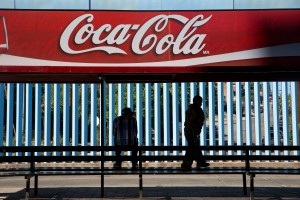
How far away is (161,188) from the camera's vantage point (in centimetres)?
1174

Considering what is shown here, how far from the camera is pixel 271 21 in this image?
8.99m

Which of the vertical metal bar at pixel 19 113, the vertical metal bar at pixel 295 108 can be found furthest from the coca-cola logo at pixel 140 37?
the vertical metal bar at pixel 295 108

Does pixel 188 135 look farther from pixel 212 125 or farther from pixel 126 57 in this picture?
pixel 212 125

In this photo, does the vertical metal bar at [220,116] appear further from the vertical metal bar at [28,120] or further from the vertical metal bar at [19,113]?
the vertical metal bar at [19,113]

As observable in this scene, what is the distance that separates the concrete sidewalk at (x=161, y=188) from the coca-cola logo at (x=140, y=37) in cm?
300

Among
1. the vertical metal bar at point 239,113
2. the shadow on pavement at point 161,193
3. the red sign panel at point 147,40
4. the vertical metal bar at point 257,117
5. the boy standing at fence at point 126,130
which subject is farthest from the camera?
the vertical metal bar at point 257,117

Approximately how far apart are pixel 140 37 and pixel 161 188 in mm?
4203

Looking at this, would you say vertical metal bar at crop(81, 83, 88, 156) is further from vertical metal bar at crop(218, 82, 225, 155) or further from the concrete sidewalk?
vertical metal bar at crop(218, 82, 225, 155)

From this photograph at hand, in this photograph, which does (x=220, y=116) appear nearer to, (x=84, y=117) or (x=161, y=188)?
(x=84, y=117)

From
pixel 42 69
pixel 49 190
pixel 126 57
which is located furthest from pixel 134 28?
pixel 49 190

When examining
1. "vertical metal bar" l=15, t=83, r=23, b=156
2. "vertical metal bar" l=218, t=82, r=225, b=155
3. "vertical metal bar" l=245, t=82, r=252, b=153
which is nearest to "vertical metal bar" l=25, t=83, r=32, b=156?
"vertical metal bar" l=15, t=83, r=23, b=156

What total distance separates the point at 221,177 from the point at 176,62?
676 cm

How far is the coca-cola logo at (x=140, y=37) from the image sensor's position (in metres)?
9.01

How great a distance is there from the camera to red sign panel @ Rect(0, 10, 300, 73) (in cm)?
893
